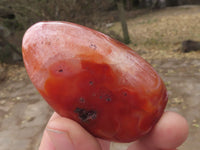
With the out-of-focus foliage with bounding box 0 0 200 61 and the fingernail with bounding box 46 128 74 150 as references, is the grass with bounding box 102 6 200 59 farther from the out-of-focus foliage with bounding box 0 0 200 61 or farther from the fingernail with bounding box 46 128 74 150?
the fingernail with bounding box 46 128 74 150

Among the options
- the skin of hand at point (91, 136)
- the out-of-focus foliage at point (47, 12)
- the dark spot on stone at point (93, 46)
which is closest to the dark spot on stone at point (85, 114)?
the skin of hand at point (91, 136)

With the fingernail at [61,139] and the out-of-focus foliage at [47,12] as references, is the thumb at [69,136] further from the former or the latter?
the out-of-focus foliage at [47,12]

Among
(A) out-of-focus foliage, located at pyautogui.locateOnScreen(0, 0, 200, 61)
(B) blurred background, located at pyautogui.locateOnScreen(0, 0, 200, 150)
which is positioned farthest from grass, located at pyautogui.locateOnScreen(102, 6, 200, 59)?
(A) out-of-focus foliage, located at pyautogui.locateOnScreen(0, 0, 200, 61)

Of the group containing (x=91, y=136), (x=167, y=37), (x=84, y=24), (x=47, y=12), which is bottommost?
(x=167, y=37)

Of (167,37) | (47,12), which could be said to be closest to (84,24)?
(47,12)

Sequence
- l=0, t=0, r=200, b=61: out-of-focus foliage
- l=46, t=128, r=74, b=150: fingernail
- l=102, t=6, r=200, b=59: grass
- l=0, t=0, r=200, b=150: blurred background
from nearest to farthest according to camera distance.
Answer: l=46, t=128, r=74, b=150: fingernail < l=0, t=0, r=200, b=150: blurred background < l=0, t=0, r=200, b=61: out-of-focus foliage < l=102, t=6, r=200, b=59: grass

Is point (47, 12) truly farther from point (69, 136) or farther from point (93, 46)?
point (69, 136)
